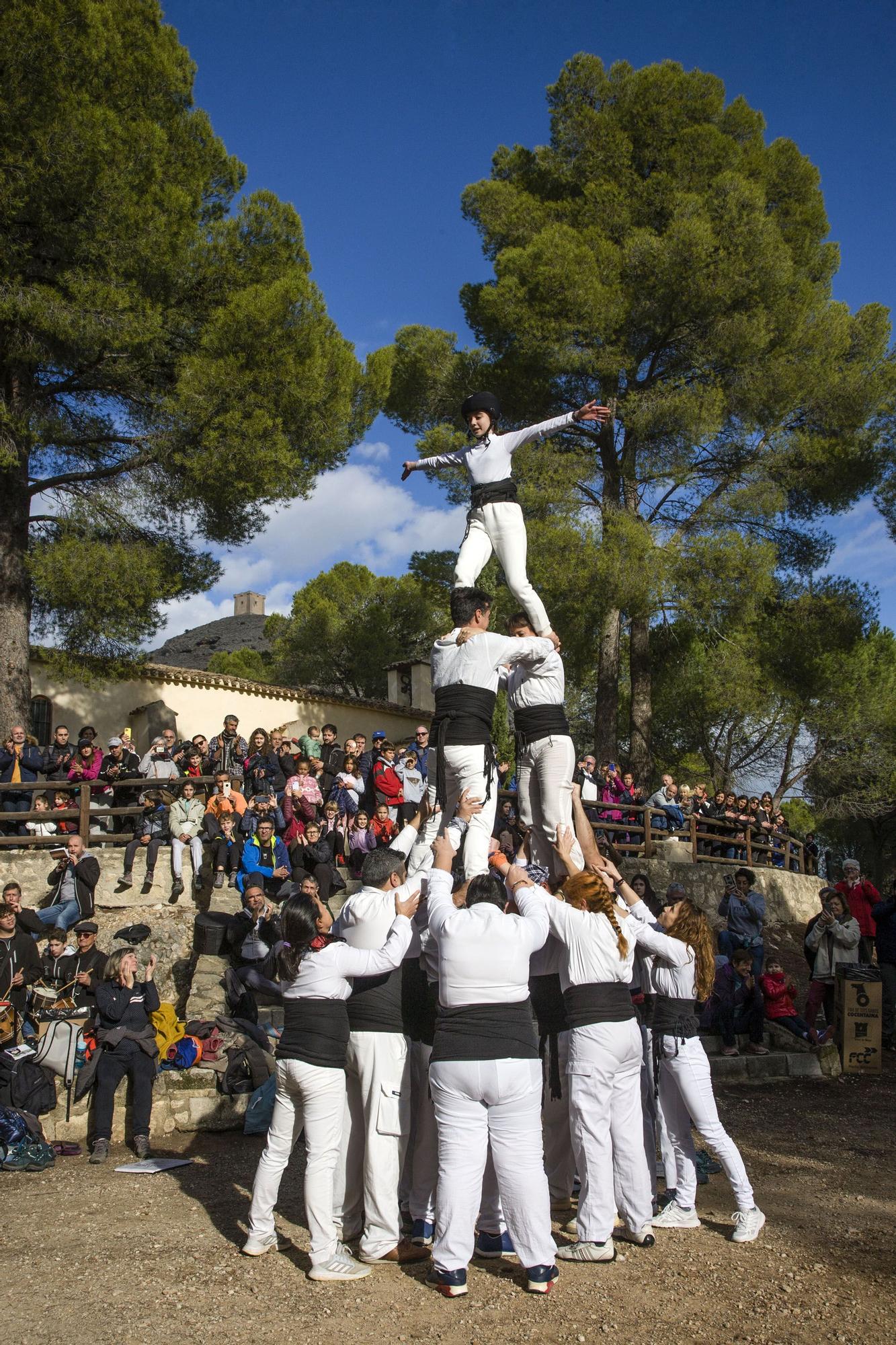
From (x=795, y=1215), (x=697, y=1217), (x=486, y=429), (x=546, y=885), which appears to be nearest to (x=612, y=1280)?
(x=697, y=1217)

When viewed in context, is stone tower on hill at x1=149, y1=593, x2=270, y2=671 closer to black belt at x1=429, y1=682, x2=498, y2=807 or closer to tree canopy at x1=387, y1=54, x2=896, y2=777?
tree canopy at x1=387, y1=54, x2=896, y2=777

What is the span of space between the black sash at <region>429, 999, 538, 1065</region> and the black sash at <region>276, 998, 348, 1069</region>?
1.72 feet

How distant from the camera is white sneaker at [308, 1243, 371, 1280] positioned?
468cm

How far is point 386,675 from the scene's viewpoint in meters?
30.8

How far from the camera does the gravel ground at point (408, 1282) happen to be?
4227 millimetres

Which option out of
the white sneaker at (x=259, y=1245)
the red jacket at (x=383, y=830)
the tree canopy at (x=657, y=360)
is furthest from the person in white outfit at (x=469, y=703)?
the tree canopy at (x=657, y=360)

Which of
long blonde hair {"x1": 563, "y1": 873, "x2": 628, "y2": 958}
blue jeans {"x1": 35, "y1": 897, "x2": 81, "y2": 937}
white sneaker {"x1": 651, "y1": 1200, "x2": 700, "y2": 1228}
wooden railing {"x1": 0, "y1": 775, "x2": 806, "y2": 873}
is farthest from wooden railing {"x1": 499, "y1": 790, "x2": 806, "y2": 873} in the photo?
long blonde hair {"x1": 563, "y1": 873, "x2": 628, "y2": 958}

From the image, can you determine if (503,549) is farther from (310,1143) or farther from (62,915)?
(62,915)

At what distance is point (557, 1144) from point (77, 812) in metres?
8.72

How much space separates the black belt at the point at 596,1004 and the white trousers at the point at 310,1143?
1.13 m

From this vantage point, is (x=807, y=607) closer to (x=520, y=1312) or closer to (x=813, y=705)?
(x=813, y=705)

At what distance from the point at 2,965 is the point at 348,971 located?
4.26 metres

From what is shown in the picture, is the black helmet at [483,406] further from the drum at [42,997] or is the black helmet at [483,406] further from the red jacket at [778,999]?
the red jacket at [778,999]

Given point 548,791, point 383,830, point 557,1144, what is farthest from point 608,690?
point 557,1144
